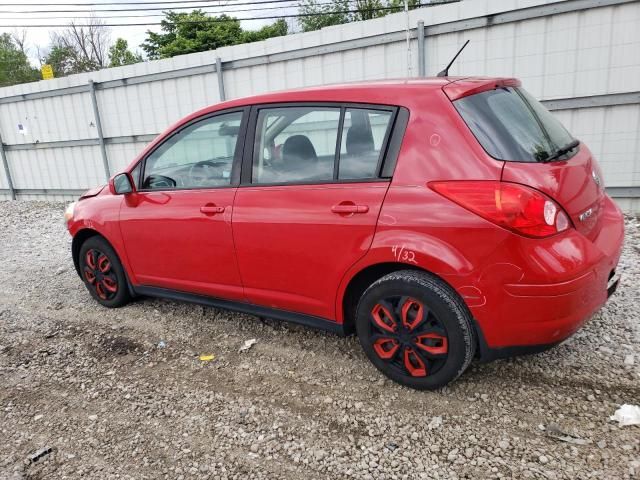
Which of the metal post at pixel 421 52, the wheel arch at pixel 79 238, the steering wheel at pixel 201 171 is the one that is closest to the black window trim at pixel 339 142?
the steering wheel at pixel 201 171

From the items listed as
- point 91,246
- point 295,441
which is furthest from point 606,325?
point 91,246

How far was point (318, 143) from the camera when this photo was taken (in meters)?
3.12

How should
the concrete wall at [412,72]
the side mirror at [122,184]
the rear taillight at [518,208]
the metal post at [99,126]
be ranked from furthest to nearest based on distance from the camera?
the metal post at [99,126] < the concrete wall at [412,72] < the side mirror at [122,184] < the rear taillight at [518,208]

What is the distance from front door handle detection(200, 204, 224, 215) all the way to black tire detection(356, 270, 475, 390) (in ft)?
3.77

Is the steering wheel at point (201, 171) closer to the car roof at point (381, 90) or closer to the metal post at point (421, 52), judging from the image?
the car roof at point (381, 90)

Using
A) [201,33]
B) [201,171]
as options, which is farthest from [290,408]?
[201,33]

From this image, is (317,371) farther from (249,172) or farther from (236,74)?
(236,74)

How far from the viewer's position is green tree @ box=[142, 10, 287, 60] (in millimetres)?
31297

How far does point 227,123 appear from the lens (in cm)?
345

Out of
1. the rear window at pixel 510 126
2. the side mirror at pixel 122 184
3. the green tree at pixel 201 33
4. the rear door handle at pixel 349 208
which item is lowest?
the rear door handle at pixel 349 208

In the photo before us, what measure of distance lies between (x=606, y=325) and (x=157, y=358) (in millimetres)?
3108

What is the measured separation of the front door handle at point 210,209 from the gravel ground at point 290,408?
98 centimetres

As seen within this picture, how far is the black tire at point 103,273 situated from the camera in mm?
4266

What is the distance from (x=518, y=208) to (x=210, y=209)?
1963 mm
